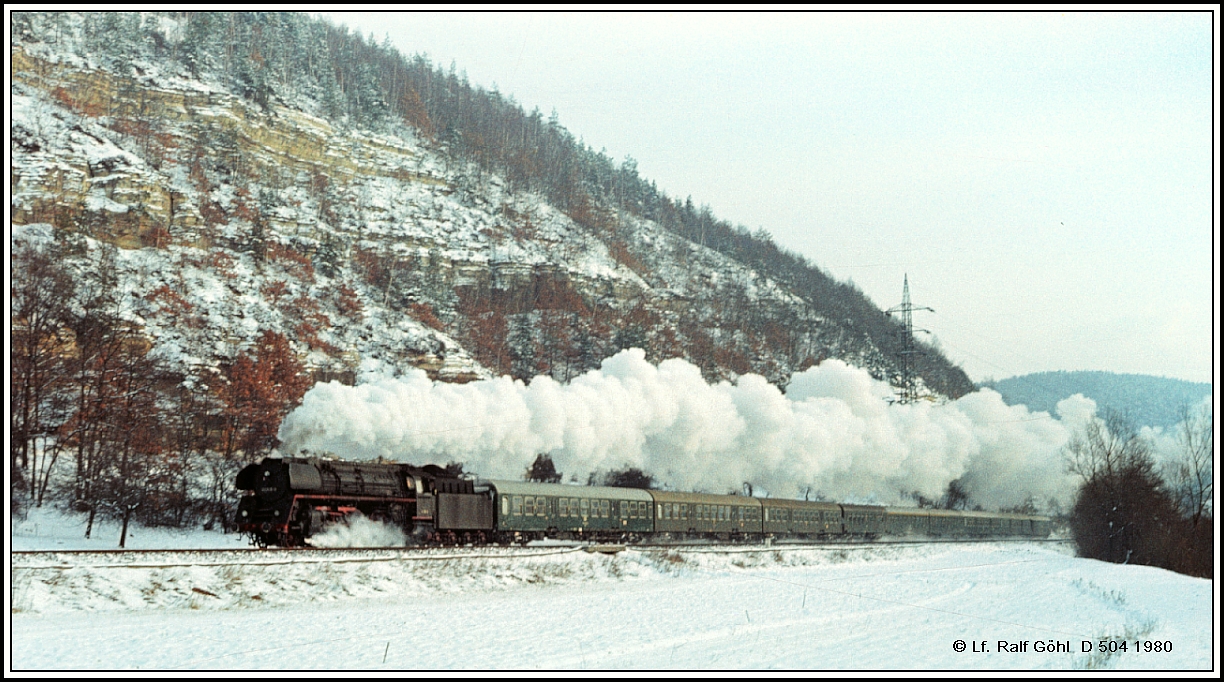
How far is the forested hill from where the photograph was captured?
93.1 meters

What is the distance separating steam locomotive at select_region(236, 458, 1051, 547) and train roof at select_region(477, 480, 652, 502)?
47 mm

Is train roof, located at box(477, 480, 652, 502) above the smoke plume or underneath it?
underneath

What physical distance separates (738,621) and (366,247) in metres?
106

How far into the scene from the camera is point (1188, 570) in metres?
51.4

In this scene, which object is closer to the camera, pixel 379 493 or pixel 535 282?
pixel 379 493

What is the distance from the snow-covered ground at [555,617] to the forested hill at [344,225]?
174ft

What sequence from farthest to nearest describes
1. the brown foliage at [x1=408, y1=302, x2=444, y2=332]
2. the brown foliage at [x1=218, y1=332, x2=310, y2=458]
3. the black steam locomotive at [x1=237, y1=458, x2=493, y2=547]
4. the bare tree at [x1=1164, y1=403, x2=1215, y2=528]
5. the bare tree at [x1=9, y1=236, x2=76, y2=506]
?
the brown foliage at [x1=408, y1=302, x2=444, y2=332] < the bare tree at [x1=1164, y1=403, x2=1215, y2=528] < the brown foliage at [x1=218, y1=332, x2=310, y2=458] < the bare tree at [x1=9, y1=236, x2=76, y2=506] < the black steam locomotive at [x1=237, y1=458, x2=493, y2=547]

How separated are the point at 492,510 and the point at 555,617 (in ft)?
50.3

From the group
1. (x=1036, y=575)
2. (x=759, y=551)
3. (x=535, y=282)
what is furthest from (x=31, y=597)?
(x=535, y=282)

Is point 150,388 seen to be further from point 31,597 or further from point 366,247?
point 366,247

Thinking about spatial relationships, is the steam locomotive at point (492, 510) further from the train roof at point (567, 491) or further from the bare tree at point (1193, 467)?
the bare tree at point (1193, 467)

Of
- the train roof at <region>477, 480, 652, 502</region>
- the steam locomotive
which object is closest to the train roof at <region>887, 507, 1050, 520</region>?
the steam locomotive

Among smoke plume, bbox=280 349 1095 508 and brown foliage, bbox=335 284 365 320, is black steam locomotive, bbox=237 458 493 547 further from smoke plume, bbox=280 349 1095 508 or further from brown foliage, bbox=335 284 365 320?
brown foliage, bbox=335 284 365 320

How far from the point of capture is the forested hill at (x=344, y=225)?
305 ft
